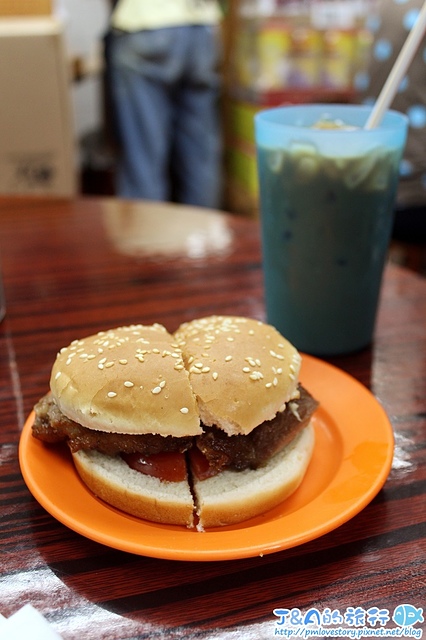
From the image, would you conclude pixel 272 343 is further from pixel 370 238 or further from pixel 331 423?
pixel 370 238

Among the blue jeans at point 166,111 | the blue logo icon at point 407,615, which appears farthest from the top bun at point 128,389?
the blue jeans at point 166,111

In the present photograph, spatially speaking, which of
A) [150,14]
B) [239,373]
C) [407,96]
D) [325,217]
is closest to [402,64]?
[325,217]

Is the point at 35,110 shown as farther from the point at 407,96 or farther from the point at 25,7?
the point at 407,96

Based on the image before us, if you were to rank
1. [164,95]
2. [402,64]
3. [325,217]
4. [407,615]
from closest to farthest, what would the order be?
[407,615], [402,64], [325,217], [164,95]

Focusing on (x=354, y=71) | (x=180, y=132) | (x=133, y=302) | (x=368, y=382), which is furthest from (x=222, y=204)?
(x=368, y=382)

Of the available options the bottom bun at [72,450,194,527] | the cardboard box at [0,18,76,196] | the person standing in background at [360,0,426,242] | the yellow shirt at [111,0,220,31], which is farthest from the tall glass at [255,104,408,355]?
the yellow shirt at [111,0,220,31]

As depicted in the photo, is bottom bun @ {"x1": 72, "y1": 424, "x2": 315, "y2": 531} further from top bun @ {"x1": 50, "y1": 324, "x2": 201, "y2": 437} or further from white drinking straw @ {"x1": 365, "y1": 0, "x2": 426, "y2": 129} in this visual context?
white drinking straw @ {"x1": 365, "y1": 0, "x2": 426, "y2": 129}

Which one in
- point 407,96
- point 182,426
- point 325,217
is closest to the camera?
point 182,426
